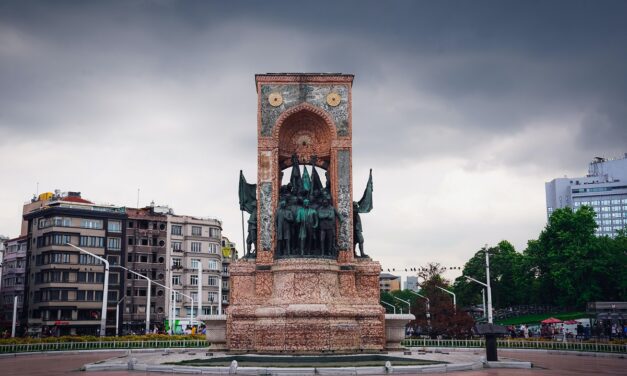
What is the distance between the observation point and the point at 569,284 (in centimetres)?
7456

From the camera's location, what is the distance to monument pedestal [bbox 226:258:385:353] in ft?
101

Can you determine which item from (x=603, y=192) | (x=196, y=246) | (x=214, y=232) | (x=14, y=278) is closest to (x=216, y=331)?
(x=196, y=246)

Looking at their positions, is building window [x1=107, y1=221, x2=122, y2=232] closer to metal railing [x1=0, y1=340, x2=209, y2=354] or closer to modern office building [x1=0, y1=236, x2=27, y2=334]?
modern office building [x1=0, y1=236, x2=27, y2=334]

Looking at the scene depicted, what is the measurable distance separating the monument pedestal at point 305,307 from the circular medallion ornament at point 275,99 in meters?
8.46

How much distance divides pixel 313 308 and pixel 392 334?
4.88 metres

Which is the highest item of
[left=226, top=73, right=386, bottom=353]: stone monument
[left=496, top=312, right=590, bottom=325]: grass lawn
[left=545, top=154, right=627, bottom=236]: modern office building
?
[left=545, top=154, right=627, bottom=236]: modern office building

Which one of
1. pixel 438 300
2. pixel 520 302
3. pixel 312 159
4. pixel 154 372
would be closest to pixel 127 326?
pixel 438 300

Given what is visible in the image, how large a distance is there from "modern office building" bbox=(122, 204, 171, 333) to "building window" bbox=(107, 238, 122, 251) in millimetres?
1299

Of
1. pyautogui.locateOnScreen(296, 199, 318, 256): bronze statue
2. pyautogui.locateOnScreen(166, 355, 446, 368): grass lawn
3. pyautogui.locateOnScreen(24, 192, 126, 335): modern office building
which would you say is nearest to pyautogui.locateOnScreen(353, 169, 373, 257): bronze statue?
pyautogui.locateOnScreen(296, 199, 318, 256): bronze statue

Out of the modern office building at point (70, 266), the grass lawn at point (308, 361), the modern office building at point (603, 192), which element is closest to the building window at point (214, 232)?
the modern office building at point (70, 266)

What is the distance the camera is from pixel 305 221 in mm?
33812

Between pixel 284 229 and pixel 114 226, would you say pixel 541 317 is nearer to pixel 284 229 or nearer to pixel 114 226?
pixel 114 226

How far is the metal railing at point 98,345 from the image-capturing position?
39062 mm

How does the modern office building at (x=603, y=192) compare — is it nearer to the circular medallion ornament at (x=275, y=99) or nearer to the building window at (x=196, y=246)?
the building window at (x=196, y=246)
